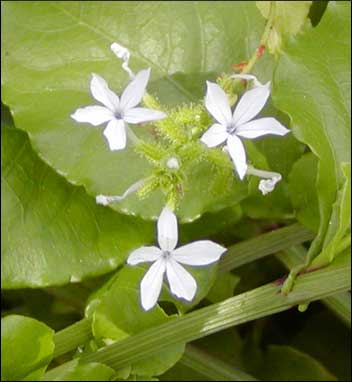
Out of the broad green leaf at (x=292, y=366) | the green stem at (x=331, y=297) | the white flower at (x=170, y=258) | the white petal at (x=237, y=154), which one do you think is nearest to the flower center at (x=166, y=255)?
the white flower at (x=170, y=258)

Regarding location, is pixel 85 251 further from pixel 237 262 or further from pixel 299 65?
pixel 299 65

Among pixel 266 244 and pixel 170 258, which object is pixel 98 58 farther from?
pixel 170 258

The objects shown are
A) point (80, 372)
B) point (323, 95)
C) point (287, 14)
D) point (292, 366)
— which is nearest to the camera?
point (80, 372)

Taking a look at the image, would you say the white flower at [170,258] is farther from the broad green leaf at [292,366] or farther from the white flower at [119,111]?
the broad green leaf at [292,366]

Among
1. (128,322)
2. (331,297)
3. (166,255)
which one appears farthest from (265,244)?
(166,255)

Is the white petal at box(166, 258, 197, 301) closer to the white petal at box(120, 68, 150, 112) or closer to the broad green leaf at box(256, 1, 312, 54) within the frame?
the white petal at box(120, 68, 150, 112)

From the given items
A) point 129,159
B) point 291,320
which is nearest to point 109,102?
point 129,159
